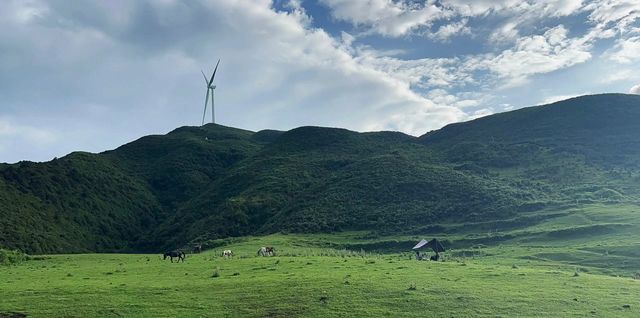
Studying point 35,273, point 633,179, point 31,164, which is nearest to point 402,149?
point 633,179

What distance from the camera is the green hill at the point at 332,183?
3659 inches

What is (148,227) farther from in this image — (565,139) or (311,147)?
(565,139)

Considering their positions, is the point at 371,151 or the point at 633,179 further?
the point at 371,151

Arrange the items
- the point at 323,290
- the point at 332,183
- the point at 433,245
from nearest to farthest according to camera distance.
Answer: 1. the point at 323,290
2. the point at 433,245
3. the point at 332,183

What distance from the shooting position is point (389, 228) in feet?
280

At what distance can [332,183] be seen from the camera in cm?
11950

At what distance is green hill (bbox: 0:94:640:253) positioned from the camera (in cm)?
9294

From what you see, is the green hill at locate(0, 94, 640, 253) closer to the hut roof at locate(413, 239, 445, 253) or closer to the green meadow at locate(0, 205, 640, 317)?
the hut roof at locate(413, 239, 445, 253)

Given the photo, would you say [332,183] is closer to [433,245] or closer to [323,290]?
[433,245]

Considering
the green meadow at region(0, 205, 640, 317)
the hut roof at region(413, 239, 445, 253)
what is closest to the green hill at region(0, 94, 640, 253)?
the hut roof at region(413, 239, 445, 253)

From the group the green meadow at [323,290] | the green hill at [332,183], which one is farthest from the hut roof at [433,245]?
the green hill at [332,183]

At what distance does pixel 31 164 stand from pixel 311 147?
78.3 m

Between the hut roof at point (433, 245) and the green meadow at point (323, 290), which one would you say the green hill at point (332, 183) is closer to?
the hut roof at point (433, 245)

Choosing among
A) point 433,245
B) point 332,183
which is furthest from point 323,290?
point 332,183
